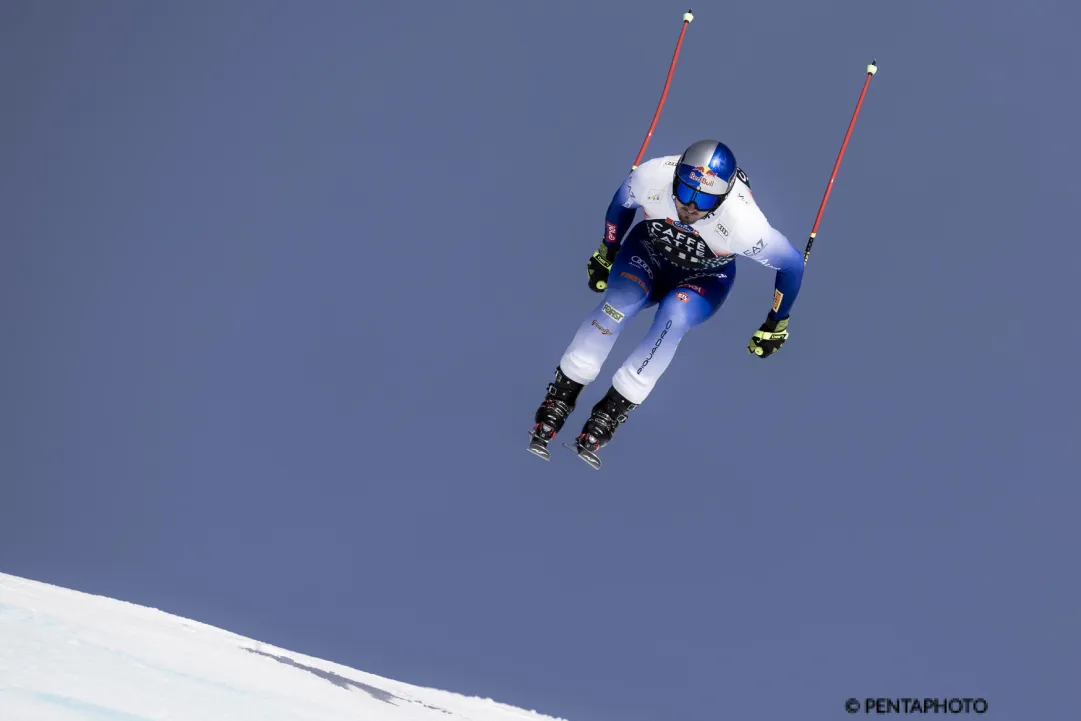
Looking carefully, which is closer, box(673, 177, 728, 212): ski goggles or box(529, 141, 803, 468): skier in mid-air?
box(673, 177, 728, 212): ski goggles

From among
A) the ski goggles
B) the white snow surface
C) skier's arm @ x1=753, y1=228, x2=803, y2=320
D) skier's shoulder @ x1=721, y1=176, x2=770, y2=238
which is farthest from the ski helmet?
the white snow surface

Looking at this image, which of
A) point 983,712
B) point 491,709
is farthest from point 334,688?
point 983,712

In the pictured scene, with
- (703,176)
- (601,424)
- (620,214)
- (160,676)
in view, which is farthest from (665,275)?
(160,676)

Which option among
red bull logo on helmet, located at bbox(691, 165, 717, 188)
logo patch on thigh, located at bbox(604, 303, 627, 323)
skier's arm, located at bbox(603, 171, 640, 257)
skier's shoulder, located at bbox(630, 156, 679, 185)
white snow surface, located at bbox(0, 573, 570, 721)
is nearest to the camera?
white snow surface, located at bbox(0, 573, 570, 721)

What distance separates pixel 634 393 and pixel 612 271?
0.87 meters

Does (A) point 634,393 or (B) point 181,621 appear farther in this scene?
(B) point 181,621

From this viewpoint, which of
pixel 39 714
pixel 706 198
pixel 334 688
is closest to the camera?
pixel 39 714

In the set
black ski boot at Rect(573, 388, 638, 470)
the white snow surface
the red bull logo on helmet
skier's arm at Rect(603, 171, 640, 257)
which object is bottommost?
the white snow surface

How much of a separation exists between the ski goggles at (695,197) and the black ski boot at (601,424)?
1.21 m

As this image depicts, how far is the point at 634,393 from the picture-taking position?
962 centimetres

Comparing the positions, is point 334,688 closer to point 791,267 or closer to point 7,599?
point 7,599

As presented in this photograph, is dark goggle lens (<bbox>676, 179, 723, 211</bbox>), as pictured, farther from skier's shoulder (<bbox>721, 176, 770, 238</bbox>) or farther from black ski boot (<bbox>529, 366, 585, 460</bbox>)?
black ski boot (<bbox>529, 366, 585, 460</bbox>)

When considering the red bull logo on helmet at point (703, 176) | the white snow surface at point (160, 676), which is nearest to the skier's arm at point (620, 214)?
the red bull logo on helmet at point (703, 176)

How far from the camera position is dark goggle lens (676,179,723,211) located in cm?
931
